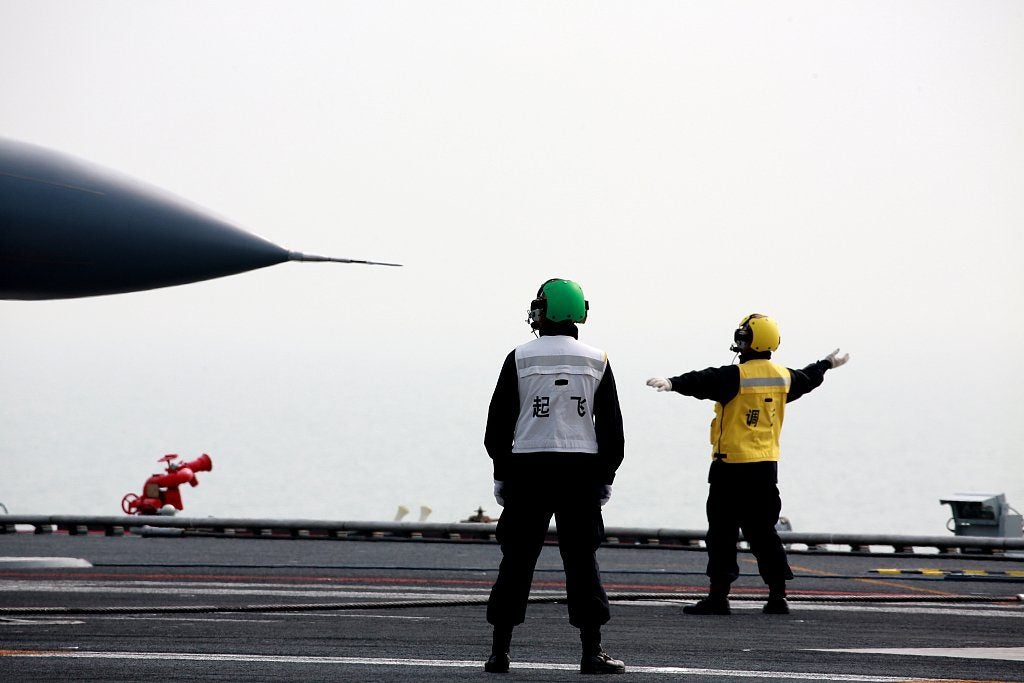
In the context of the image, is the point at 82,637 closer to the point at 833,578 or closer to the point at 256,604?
the point at 256,604

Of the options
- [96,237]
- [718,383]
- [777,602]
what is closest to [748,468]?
[718,383]

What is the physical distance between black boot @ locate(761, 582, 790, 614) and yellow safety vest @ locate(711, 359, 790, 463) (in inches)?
35.8

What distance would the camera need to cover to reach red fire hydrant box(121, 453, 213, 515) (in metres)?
24.0

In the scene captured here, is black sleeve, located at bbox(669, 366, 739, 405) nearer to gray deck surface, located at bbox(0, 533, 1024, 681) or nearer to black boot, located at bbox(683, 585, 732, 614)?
black boot, located at bbox(683, 585, 732, 614)

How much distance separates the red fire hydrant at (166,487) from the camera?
23953 millimetres

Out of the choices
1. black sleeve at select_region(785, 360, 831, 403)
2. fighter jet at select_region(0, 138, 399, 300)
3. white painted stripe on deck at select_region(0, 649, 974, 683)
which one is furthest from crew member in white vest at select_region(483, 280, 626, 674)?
fighter jet at select_region(0, 138, 399, 300)

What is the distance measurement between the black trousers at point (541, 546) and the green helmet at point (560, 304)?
846 mm

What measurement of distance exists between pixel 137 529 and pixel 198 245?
891 centimetres

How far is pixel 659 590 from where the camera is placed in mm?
14883

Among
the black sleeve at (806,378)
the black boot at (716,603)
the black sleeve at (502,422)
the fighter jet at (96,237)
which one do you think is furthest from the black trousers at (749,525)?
the black sleeve at (502,422)

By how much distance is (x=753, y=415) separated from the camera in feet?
39.8

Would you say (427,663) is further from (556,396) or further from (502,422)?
(556,396)

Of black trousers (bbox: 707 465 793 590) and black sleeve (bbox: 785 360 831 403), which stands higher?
black sleeve (bbox: 785 360 831 403)

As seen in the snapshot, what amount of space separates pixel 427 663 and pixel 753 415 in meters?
4.22
